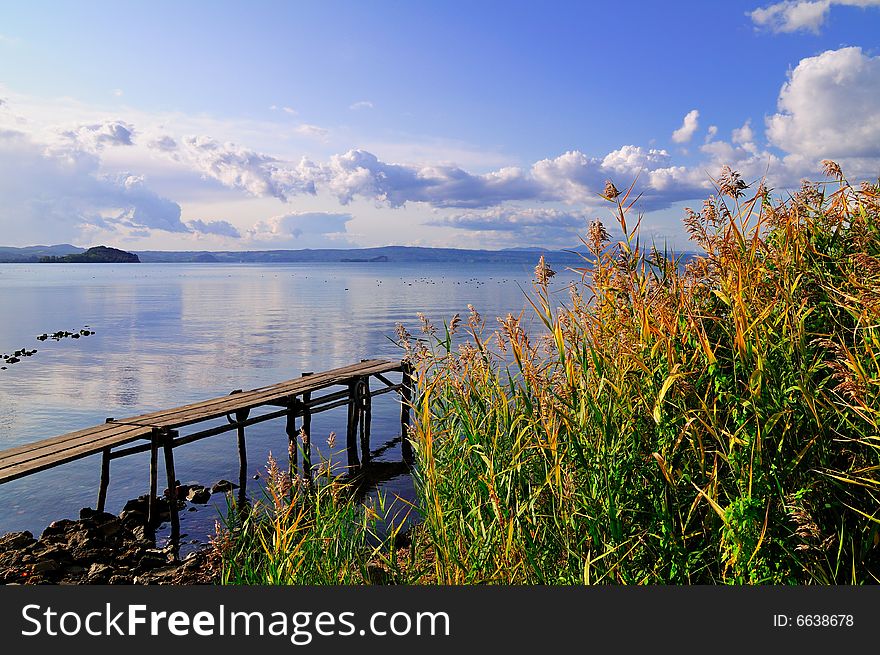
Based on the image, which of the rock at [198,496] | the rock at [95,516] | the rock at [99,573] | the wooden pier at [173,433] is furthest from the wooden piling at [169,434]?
the rock at [99,573]

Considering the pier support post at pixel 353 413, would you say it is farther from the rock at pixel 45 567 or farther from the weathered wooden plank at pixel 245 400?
the rock at pixel 45 567

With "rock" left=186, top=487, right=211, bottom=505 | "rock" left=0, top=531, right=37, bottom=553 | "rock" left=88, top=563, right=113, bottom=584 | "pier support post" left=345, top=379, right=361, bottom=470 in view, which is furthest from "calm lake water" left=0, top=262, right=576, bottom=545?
"rock" left=88, top=563, right=113, bottom=584

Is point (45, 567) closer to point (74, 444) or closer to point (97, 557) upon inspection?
point (97, 557)

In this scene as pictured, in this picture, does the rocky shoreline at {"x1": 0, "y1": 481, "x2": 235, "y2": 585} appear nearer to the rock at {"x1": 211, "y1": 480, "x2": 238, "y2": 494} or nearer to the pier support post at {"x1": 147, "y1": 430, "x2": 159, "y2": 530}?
the pier support post at {"x1": 147, "y1": 430, "x2": 159, "y2": 530}

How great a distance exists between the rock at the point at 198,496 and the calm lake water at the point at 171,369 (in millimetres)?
156

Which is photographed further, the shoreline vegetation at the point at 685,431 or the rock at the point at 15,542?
the rock at the point at 15,542

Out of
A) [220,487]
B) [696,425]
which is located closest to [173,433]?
[220,487]

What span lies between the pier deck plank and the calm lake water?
178cm

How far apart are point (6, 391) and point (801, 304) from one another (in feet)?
82.1

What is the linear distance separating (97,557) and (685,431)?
859 centimetres

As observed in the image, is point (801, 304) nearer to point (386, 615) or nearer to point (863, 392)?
point (863, 392)

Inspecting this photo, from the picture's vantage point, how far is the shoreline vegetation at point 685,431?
12.8 ft

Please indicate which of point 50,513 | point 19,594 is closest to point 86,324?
point 50,513

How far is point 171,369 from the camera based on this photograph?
2919 cm
